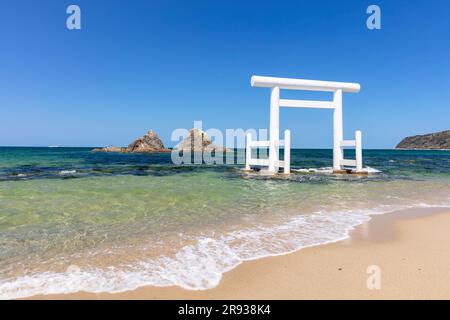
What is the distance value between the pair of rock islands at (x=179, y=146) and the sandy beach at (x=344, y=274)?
5908 cm

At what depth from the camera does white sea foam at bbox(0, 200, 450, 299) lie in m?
2.95

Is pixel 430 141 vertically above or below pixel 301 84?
above

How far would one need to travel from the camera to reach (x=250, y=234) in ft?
16.4

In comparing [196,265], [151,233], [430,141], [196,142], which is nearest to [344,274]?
[196,265]

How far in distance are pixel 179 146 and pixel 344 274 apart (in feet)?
211

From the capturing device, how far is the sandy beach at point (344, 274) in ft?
9.03

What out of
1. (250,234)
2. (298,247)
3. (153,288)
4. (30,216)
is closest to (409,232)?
(298,247)

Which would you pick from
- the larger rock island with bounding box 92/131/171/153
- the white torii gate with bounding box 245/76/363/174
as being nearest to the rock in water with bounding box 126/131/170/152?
the larger rock island with bounding box 92/131/171/153

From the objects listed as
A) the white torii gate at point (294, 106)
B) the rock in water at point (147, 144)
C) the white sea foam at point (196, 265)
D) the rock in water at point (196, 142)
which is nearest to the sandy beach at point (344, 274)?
the white sea foam at point (196, 265)

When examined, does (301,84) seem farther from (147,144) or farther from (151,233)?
(147,144)

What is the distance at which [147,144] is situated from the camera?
69.6m

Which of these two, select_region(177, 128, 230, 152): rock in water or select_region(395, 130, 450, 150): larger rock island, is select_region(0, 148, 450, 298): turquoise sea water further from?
select_region(395, 130, 450, 150): larger rock island

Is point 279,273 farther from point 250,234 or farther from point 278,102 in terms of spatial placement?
point 278,102

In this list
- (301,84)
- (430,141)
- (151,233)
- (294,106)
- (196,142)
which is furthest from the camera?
(430,141)
